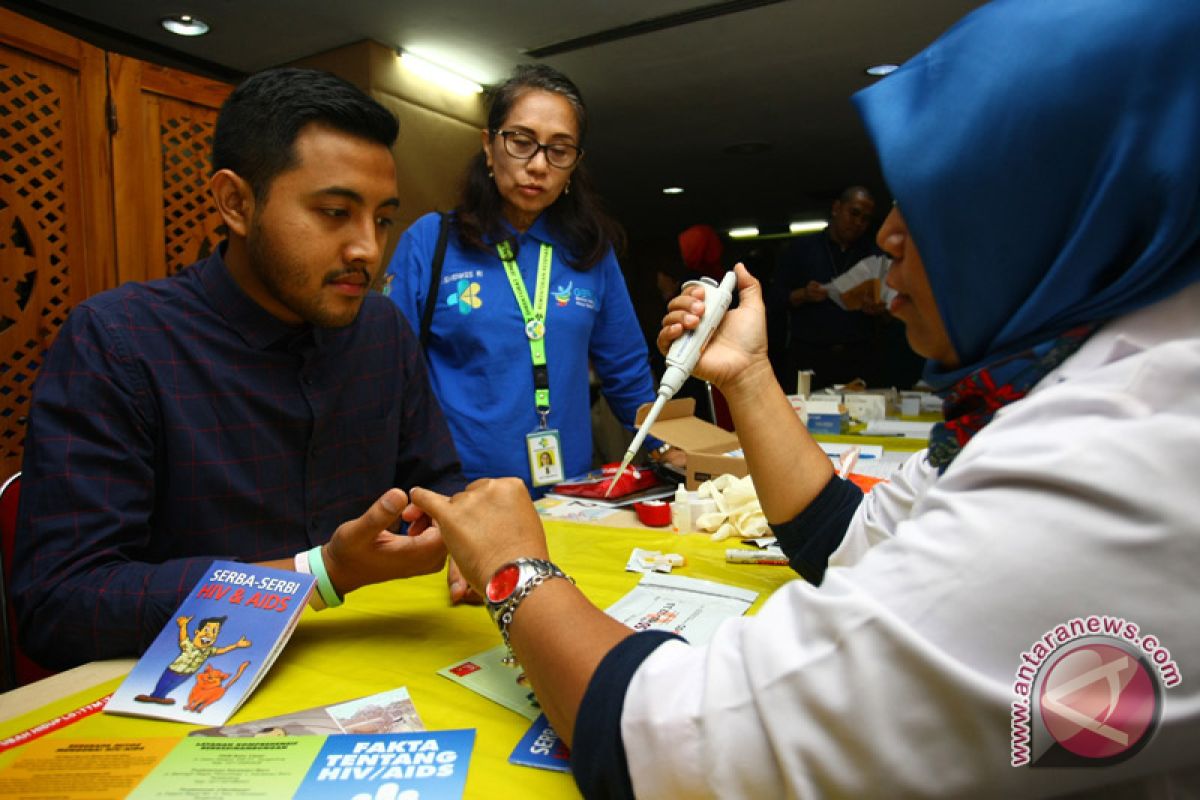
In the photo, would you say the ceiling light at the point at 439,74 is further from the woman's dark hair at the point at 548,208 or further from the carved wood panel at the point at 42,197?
the woman's dark hair at the point at 548,208

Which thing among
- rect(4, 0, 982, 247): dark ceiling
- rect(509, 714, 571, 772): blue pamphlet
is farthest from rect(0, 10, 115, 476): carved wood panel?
rect(509, 714, 571, 772): blue pamphlet

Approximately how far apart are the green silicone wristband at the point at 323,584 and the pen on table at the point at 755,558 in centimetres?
74

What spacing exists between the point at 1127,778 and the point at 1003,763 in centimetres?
12

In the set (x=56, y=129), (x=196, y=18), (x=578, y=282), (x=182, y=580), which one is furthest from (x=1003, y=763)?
(x=196, y=18)

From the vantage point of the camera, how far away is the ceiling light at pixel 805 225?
1307cm

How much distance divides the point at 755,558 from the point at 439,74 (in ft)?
16.1

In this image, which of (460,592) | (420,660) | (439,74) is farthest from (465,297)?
(439,74)

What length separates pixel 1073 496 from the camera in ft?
1.84

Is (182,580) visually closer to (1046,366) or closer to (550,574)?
(550,574)

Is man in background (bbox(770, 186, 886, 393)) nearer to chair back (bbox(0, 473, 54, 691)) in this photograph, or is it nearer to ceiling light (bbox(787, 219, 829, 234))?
chair back (bbox(0, 473, 54, 691))

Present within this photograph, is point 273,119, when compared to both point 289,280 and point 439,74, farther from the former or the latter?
point 439,74

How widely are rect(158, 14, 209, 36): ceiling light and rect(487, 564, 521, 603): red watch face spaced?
15.7 feet

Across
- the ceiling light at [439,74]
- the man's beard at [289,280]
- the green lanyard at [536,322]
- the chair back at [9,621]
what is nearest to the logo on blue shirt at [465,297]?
the green lanyard at [536,322]

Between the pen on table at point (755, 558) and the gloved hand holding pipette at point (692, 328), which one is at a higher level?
the gloved hand holding pipette at point (692, 328)
